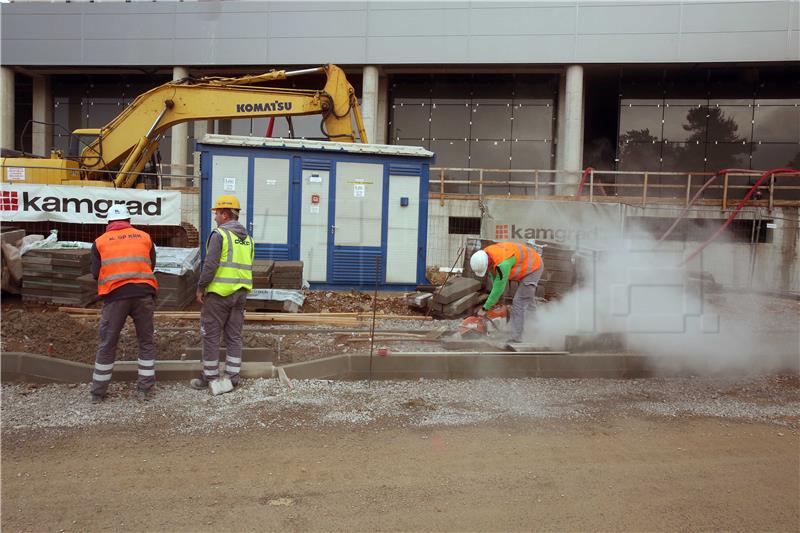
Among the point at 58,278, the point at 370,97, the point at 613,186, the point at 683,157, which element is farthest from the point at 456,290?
the point at 683,157

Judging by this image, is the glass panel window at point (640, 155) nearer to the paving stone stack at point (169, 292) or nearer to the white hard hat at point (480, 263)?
the white hard hat at point (480, 263)

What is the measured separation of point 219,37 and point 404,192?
1579 cm

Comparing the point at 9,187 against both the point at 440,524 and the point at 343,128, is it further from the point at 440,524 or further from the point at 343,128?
the point at 440,524

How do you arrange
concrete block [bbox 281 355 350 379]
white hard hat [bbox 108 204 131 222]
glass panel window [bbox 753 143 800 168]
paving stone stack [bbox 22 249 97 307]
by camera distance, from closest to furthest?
white hard hat [bbox 108 204 131 222] < concrete block [bbox 281 355 350 379] < paving stone stack [bbox 22 249 97 307] < glass panel window [bbox 753 143 800 168]

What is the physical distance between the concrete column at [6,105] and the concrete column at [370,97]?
15907mm

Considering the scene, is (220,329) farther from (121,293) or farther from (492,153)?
(492,153)

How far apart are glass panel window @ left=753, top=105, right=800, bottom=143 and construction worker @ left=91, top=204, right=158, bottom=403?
25.1 metres

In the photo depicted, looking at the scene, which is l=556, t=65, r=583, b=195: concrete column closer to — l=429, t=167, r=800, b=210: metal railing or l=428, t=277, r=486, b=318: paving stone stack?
l=429, t=167, r=800, b=210: metal railing

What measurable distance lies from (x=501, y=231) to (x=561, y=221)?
153 cm

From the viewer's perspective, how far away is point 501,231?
15.2 metres

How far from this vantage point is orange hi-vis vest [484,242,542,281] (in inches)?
303

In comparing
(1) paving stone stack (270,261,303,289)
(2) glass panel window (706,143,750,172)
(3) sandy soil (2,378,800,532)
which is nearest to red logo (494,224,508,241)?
(1) paving stone stack (270,261,303,289)

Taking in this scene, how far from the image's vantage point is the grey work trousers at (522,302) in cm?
784

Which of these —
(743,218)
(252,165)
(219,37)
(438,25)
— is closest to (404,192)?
(252,165)
